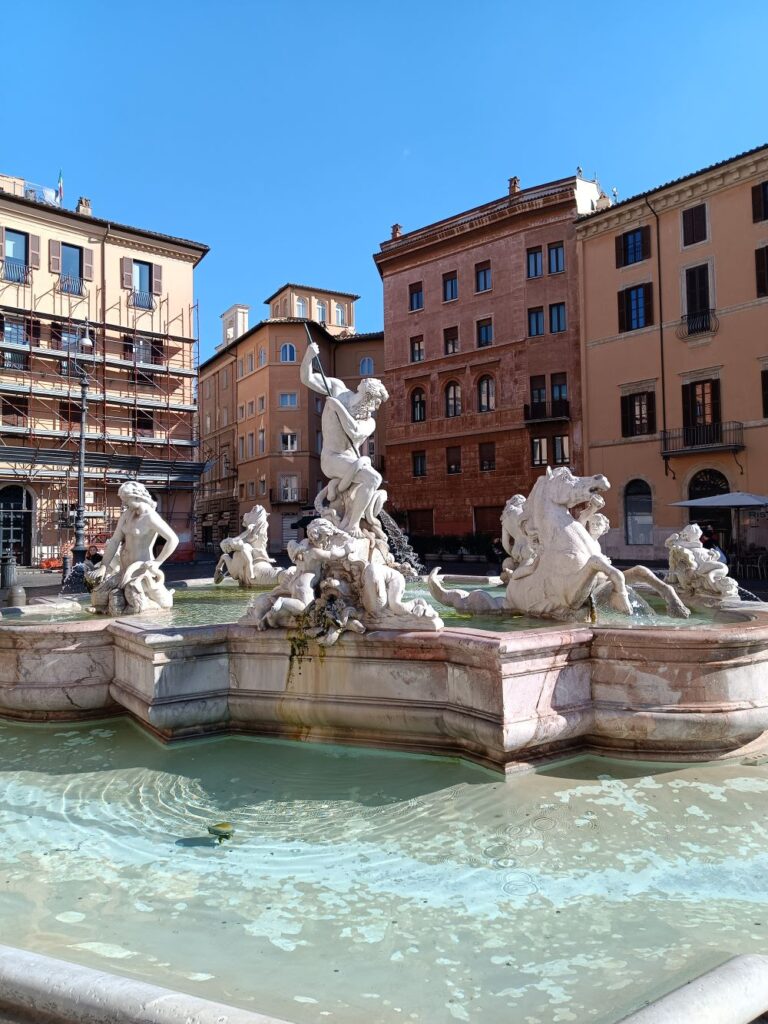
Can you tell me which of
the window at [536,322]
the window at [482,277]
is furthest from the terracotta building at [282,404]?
the window at [536,322]

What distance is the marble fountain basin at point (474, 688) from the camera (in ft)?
13.1

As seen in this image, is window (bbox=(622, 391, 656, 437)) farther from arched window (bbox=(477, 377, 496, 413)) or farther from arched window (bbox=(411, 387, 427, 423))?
arched window (bbox=(411, 387, 427, 423))

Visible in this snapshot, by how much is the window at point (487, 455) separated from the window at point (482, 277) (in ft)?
23.6

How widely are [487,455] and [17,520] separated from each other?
19.8m

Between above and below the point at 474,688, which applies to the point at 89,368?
above

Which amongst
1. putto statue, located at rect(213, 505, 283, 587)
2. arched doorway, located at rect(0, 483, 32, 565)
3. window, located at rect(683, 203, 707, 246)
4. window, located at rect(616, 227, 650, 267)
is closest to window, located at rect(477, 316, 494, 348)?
window, located at rect(616, 227, 650, 267)

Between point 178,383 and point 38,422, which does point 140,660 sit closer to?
point 38,422

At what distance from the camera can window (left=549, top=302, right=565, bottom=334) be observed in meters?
31.0

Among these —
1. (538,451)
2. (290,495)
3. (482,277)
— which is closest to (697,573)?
(538,451)

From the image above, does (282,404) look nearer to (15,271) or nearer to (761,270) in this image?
(15,271)

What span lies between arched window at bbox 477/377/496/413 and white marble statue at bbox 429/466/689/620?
1091 inches

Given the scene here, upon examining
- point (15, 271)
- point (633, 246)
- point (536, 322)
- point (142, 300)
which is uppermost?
point (633, 246)

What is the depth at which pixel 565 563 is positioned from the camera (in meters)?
5.27

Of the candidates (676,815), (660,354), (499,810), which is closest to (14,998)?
(499,810)
